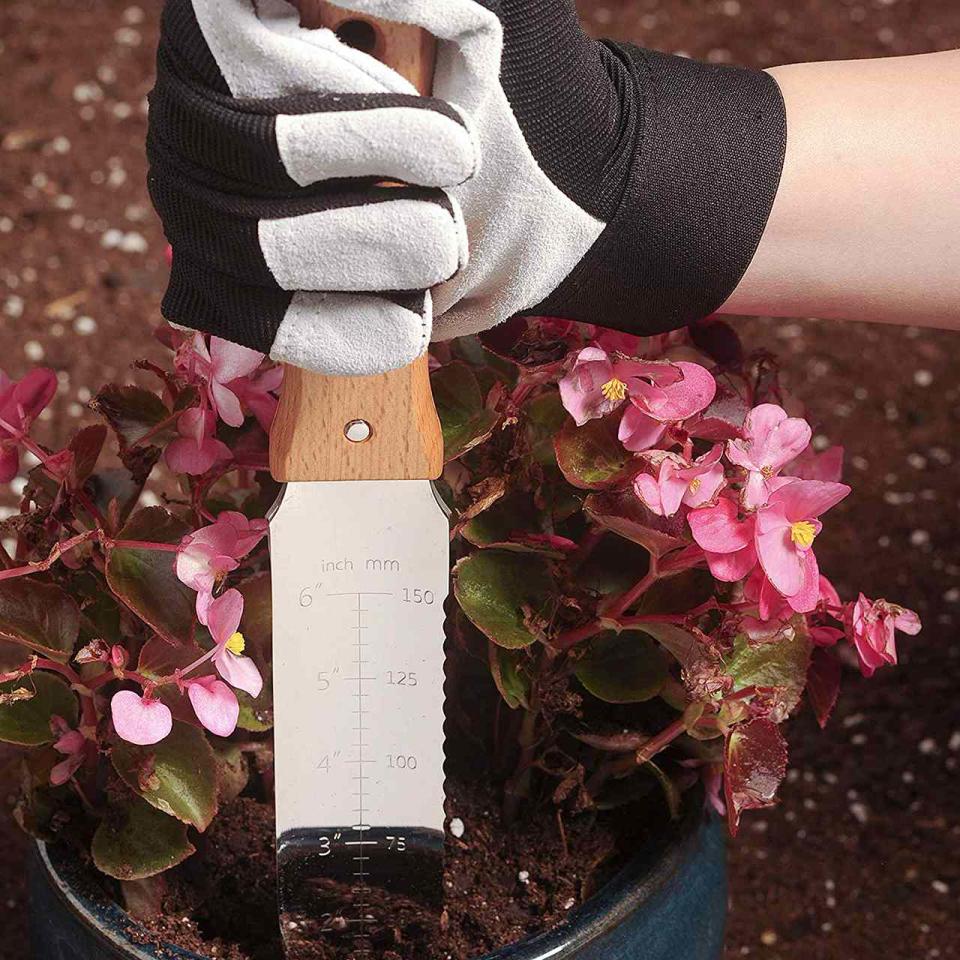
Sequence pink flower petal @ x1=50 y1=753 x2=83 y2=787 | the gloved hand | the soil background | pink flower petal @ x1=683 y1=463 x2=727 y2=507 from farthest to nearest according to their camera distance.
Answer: the soil background < pink flower petal @ x1=50 y1=753 x2=83 y2=787 < pink flower petal @ x1=683 y1=463 x2=727 y2=507 < the gloved hand

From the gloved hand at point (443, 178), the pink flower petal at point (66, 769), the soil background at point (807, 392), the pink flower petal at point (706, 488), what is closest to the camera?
the gloved hand at point (443, 178)

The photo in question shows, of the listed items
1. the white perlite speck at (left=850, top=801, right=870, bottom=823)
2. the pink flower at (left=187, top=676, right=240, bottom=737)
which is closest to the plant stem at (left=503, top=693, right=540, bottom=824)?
the pink flower at (left=187, top=676, right=240, bottom=737)

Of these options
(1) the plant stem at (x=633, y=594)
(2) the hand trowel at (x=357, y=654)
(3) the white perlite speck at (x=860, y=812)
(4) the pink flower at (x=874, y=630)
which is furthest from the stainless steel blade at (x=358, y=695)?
(3) the white perlite speck at (x=860, y=812)

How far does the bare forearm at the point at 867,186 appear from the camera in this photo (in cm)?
74

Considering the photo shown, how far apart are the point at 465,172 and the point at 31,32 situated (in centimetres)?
189

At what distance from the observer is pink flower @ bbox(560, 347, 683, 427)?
70cm

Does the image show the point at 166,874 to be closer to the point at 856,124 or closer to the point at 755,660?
the point at 755,660

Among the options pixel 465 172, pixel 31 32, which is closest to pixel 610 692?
pixel 465 172

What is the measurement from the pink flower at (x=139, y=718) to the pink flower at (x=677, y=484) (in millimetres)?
281

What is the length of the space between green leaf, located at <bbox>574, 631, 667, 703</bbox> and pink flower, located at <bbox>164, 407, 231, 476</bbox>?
255 millimetres

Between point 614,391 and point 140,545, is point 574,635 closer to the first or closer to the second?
point 614,391

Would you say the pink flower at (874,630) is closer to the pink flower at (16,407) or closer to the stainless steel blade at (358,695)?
the stainless steel blade at (358,695)

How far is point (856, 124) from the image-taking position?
2.45ft

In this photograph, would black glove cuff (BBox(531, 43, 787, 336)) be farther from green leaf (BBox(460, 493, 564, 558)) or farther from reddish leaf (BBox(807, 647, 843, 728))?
reddish leaf (BBox(807, 647, 843, 728))
